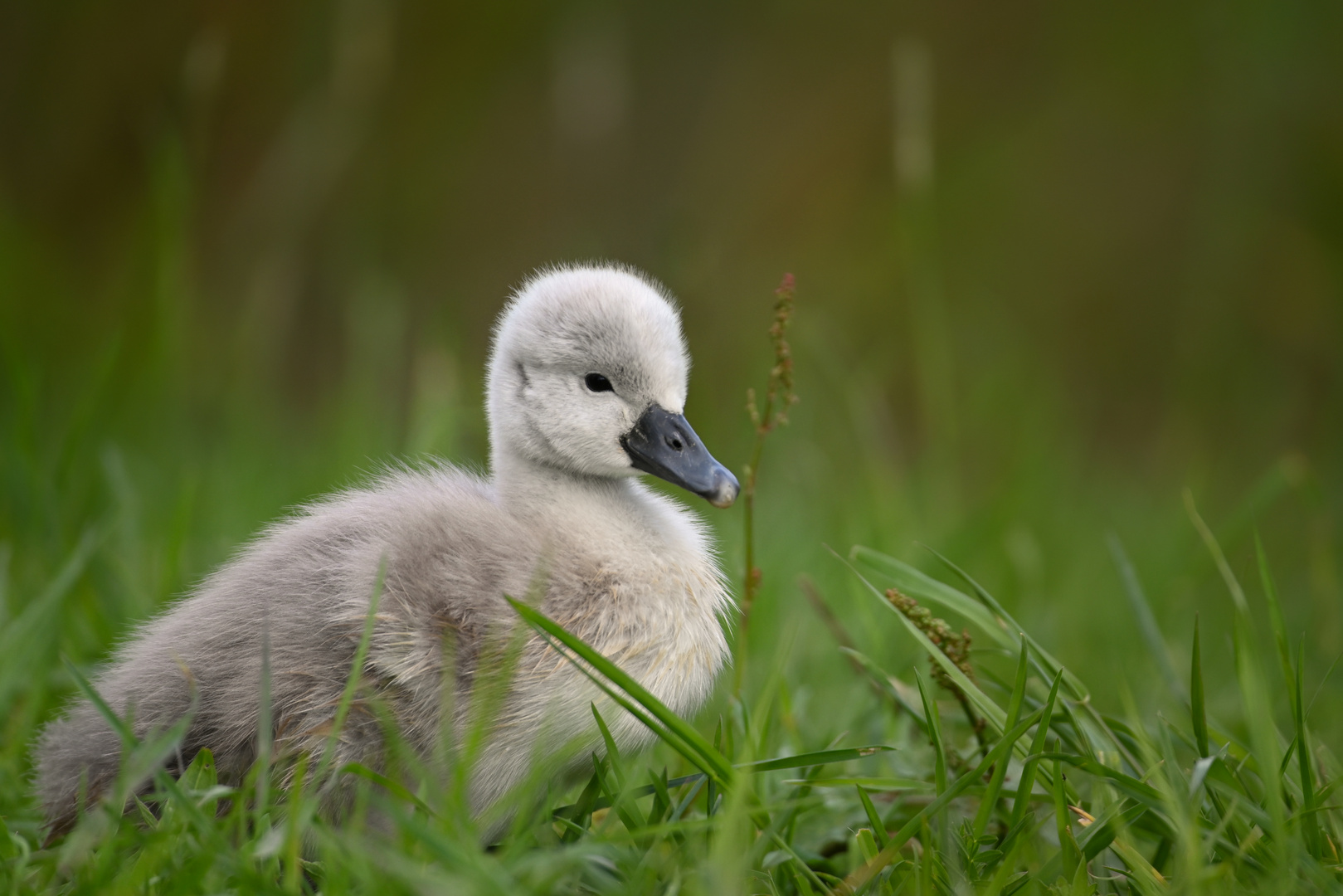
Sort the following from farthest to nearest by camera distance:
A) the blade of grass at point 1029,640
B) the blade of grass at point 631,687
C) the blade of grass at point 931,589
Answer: the blade of grass at point 931,589 → the blade of grass at point 1029,640 → the blade of grass at point 631,687

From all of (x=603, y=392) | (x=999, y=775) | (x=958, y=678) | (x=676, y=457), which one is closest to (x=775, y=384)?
(x=676, y=457)

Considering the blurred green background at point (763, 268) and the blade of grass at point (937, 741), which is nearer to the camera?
the blade of grass at point (937, 741)

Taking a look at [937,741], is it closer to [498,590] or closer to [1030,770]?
[1030,770]

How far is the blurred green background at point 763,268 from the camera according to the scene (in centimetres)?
299

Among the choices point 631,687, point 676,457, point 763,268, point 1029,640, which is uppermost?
point 763,268

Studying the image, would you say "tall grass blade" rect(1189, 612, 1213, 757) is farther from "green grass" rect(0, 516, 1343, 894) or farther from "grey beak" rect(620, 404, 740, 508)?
"grey beak" rect(620, 404, 740, 508)

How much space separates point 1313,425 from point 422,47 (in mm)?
5787

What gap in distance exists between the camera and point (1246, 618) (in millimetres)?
1625

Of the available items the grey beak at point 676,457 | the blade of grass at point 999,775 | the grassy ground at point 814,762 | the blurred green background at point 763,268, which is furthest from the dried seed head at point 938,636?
the grey beak at point 676,457

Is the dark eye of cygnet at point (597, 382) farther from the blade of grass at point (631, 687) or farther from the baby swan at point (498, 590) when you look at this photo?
the blade of grass at point (631, 687)

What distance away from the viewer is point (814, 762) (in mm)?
1550

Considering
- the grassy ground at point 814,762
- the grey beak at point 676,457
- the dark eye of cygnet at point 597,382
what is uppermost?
the dark eye of cygnet at point 597,382

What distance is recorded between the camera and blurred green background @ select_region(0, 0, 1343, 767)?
9.81 feet

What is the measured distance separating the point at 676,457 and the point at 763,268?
4.82 m
